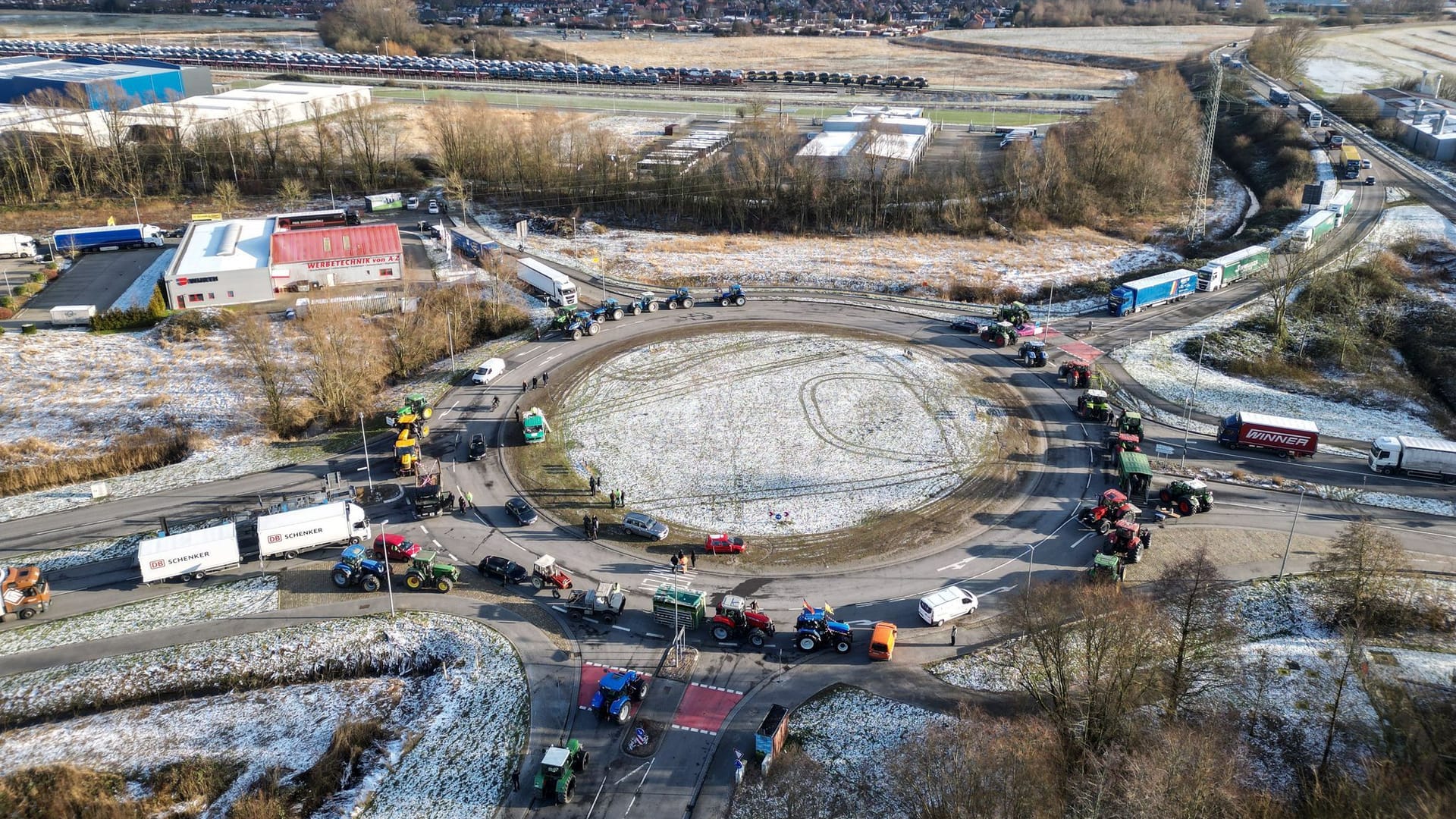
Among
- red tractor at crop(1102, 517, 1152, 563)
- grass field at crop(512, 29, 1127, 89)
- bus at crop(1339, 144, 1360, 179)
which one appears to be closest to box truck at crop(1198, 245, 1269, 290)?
bus at crop(1339, 144, 1360, 179)

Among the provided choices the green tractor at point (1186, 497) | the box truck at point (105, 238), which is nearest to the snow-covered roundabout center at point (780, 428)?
the green tractor at point (1186, 497)

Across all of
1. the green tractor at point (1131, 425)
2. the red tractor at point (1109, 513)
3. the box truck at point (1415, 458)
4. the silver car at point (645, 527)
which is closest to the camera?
the silver car at point (645, 527)

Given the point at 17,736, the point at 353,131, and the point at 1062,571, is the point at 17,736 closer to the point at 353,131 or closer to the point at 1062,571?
the point at 1062,571

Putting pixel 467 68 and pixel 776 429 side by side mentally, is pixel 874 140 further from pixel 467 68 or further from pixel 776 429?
pixel 467 68

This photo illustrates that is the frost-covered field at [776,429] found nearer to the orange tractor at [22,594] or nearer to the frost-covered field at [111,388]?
the frost-covered field at [111,388]

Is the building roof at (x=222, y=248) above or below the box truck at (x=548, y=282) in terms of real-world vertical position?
above
